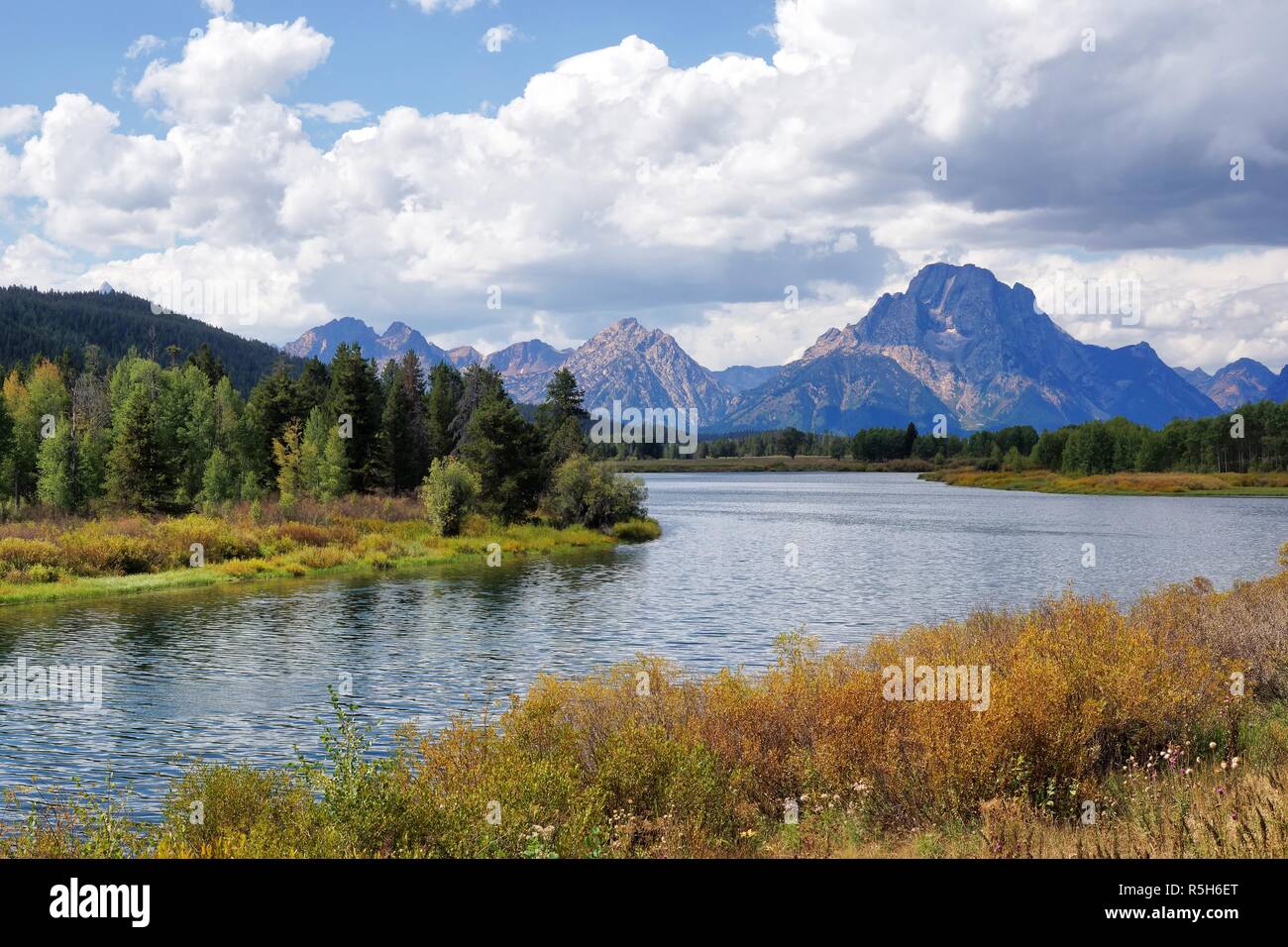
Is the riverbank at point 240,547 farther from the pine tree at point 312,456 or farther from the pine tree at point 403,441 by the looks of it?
the pine tree at point 403,441

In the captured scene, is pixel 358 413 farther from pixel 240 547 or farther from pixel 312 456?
pixel 240 547

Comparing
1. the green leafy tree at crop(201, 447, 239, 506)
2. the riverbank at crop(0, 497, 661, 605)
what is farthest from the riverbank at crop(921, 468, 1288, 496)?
the green leafy tree at crop(201, 447, 239, 506)

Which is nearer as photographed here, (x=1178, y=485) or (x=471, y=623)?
(x=471, y=623)

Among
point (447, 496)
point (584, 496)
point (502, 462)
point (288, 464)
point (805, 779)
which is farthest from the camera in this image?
point (288, 464)

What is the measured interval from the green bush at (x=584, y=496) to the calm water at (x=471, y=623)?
8.34 metres

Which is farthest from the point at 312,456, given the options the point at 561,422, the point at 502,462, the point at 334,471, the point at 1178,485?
the point at 1178,485

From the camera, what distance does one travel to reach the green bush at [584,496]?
3393 inches

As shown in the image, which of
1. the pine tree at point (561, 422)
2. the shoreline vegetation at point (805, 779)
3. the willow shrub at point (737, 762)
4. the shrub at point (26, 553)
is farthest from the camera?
the pine tree at point (561, 422)

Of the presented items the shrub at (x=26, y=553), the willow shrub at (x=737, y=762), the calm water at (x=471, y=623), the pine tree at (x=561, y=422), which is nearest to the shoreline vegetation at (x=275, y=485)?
the shrub at (x=26, y=553)

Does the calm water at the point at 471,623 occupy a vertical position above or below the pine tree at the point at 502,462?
below

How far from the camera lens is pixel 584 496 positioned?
286 ft

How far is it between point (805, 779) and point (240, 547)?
51357 mm

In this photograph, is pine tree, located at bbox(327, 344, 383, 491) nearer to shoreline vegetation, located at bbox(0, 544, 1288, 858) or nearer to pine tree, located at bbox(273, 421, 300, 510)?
pine tree, located at bbox(273, 421, 300, 510)
